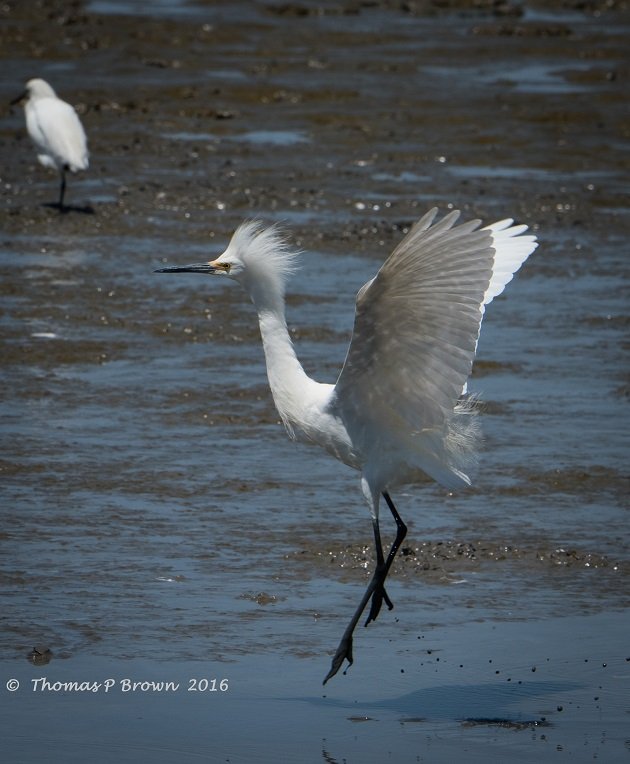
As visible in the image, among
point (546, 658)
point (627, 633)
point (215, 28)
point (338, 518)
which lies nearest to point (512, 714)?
point (546, 658)

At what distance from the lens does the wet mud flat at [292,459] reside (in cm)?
558

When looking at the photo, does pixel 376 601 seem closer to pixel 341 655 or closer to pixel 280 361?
pixel 341 655

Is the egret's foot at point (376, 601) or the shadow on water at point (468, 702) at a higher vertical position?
the egret's foot at point (376, 601)

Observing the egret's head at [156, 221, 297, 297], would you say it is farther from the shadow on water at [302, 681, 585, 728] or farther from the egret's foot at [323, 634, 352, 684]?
the shadow on water at [302, 681, 585, 728]

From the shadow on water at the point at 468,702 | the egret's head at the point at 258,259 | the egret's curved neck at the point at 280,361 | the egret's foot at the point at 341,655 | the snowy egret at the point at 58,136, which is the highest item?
the egret's head at the point at 258,259

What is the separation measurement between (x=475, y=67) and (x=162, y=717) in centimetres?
1809

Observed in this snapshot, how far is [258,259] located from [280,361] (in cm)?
41

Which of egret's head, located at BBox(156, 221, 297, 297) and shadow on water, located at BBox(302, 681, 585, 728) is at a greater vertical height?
egret's head, located at BBox(156, 221, 297, 297)

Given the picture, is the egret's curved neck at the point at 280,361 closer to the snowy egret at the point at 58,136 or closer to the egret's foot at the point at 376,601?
→ the egret's foot at the point at 376,601

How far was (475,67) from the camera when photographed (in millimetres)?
22375

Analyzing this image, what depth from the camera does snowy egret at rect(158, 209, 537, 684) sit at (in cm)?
535

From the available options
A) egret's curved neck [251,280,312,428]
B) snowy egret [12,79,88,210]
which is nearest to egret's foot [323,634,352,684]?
egret's curved neck [251,280,312,428]

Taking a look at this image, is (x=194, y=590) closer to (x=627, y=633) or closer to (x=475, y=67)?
(x=627, y=633)

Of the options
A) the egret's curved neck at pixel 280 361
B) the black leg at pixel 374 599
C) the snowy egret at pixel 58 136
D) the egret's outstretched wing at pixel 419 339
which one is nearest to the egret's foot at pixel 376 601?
the black leg at pixel 374 599
